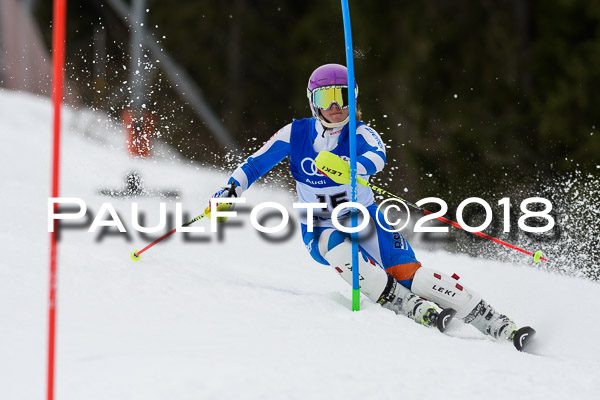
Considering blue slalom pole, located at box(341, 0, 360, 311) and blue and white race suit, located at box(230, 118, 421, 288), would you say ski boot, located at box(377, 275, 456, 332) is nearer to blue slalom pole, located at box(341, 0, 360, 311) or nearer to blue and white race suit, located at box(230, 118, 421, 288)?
blue and white race suit, located at box(230, 118, 421, 288)

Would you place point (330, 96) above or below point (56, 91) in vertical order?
above

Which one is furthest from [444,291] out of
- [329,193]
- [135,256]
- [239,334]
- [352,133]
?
[135,256]

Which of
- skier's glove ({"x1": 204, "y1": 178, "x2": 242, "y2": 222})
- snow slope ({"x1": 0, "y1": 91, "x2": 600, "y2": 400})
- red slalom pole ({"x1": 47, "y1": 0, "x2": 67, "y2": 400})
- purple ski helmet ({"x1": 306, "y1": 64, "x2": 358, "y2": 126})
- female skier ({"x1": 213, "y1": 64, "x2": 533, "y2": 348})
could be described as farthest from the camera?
skier's glove ({"x1": 204, "y1": 178, "x2": 242, "y2": 222})

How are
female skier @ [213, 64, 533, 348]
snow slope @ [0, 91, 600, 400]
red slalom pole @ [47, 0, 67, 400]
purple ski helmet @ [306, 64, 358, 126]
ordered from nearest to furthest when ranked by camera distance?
1. red slalom pole @ [47, 0, 67, 400]
2. snow slope @ [0, 91, 600, 400]
3. female skier @ [213, 64, 533, 348]
4. purple ski helmet @ [306, 64, 358, 126]

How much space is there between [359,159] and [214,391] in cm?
149

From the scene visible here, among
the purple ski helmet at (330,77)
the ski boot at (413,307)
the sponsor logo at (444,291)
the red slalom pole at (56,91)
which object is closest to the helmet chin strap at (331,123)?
the purple ski helmet at (330,77)

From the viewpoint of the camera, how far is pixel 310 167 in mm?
3840

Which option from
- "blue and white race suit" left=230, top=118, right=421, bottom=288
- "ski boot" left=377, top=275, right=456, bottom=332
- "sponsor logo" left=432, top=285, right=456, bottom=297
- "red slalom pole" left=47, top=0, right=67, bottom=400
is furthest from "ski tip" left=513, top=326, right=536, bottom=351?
"red slalom pole" left=47, top=0, right=67, bottom=400

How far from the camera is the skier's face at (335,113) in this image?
12.2 ft

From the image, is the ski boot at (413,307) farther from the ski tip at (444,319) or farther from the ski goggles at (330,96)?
the ski goggles at (330,96)

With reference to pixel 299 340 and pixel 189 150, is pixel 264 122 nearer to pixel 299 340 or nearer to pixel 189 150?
pixel 189 150

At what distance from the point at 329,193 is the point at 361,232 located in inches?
9.9

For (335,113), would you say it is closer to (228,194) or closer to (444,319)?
(228,194)

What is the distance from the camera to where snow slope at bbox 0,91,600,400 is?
2523 mm
